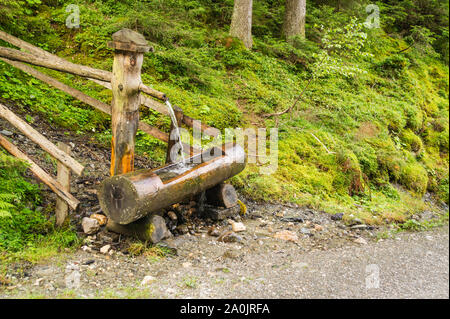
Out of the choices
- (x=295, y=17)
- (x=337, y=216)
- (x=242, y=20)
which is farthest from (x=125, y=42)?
(x=295, y=17)

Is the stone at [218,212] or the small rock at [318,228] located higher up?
the stone at [218,212]

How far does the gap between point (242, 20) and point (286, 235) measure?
8112mm

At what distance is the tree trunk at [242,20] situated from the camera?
1161cm

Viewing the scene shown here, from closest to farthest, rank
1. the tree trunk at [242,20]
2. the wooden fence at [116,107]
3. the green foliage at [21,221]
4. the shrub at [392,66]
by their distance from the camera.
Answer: the green foliage at [21,221] < the wooden fence at [116,107] < the tree trunk at [242,20] < the shrub at [392,66]

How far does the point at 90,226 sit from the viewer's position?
5.06 meters

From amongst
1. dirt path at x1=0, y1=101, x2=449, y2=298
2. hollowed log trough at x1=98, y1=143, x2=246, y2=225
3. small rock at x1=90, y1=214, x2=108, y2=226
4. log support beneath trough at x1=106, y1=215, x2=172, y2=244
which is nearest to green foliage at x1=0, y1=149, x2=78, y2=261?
dirt path at x1=0, y1=101, x2=449, y2=298

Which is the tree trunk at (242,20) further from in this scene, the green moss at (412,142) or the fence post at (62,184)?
the fence post at (62,184)

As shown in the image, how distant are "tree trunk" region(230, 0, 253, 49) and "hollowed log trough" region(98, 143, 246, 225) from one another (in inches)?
294

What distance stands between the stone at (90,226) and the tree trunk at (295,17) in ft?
33.1

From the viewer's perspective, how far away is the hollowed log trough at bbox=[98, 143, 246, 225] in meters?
4.47

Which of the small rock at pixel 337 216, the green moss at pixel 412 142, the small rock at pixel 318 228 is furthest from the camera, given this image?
the green moss at pixel 412 142

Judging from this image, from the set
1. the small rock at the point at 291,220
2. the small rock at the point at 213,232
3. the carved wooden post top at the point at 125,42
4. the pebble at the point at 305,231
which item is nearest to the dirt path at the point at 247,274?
the small rock at the point at 213,232

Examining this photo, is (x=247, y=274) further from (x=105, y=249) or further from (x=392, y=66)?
(x=392, y=66)

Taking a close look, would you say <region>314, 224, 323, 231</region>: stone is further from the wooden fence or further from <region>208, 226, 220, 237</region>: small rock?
the wooden fence
